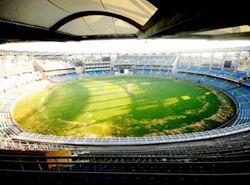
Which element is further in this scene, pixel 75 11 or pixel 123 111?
pixel 123 111

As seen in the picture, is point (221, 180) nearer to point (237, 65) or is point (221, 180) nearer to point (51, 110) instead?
point (51, 110)

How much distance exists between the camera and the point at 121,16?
414 centimetres

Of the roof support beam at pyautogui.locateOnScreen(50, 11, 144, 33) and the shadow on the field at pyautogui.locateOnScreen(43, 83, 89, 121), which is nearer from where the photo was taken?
the roof support beam at pyautogui.locateOnScreen(50, 11, 144, 33)

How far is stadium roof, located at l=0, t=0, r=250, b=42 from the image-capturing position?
1.87m

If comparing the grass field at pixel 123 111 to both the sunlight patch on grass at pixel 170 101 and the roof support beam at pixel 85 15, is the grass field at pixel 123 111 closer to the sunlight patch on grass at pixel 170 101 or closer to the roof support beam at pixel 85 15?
the sunlight patch on grass at pixel 170 101

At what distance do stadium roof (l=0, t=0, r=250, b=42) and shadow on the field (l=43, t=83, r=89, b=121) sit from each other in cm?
1708

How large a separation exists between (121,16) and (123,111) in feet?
60.7

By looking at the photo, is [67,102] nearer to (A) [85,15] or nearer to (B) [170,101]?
(B) [170,101]

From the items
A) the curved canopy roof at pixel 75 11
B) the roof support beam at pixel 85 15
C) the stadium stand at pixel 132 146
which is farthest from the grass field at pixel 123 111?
the curved canopy roof at pixel 75 11

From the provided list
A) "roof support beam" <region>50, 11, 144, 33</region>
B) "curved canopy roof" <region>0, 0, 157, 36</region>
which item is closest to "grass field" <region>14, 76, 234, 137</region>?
"roof support beam" <region>50, 11, 144, 33</region>

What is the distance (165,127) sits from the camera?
17516mm

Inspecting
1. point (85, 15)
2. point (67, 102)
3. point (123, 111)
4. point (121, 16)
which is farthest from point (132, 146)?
point (67, 102)

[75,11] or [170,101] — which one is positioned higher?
[75,11]

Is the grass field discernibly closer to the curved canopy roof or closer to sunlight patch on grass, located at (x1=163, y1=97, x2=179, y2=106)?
sunlight patch on grass, located at (x1=163, y1=97, x2=179, y2=106)
